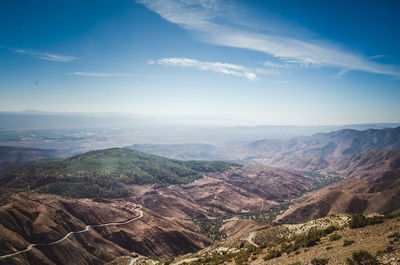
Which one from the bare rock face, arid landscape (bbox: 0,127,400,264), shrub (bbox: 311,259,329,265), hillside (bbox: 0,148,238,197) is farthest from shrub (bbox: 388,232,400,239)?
hillside (bbox: 0,148,238,197)

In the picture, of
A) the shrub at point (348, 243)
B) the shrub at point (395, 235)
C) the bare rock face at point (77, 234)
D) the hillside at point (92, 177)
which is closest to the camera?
the shrub at point (395, 235)

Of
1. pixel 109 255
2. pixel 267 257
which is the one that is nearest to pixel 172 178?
pixel 109 255

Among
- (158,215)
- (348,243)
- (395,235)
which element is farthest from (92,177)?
(395,235)

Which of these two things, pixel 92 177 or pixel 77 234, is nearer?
pixel 77 234

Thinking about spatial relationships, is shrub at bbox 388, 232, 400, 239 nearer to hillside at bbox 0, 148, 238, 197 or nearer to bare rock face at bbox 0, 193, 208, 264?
bare rock face at bbox 0, 193, 208, 264

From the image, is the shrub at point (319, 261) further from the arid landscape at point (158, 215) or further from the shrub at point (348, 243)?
the shrub at point (348, 243)

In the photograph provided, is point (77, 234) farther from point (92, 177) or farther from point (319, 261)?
point (92, 177)

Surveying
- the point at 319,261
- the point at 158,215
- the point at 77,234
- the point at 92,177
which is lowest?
the point at 158,215

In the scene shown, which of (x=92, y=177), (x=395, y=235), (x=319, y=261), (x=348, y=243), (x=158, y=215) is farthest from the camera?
(x=92, y=177)

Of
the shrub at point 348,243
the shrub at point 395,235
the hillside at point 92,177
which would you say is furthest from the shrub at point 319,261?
the hillside at point 92,177

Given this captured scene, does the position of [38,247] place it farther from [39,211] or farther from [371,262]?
[371,262]

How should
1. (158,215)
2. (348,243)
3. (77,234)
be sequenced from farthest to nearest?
(158,215) → (77,234) → (348,243)
